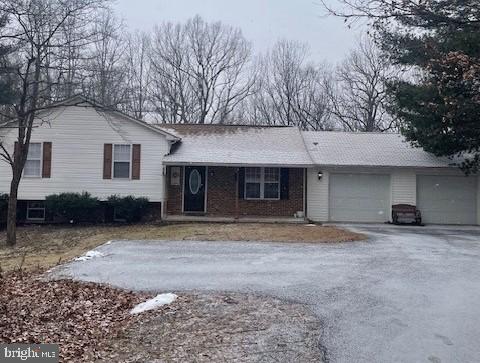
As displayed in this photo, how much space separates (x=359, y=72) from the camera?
116 ft

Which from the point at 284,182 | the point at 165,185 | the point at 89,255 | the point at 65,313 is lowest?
the point at 65,313

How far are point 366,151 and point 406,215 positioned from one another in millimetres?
3594

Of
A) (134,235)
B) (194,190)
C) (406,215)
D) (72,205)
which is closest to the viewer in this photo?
(134,235)

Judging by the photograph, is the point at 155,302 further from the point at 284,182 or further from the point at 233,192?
the point at 284,182

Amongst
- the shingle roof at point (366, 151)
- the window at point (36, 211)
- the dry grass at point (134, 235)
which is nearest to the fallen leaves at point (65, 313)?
the dry grass at point (134, 235)

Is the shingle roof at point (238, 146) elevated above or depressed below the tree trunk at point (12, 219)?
above

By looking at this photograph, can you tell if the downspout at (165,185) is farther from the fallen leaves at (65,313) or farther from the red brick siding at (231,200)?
the fallen leaves at (65,313)

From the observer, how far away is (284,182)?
1875 cm

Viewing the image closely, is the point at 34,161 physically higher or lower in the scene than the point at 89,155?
lower

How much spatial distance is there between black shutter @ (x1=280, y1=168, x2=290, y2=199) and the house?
41 mm

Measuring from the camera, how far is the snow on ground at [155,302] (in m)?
6.04

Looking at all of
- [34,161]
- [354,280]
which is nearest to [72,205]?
[34,161]

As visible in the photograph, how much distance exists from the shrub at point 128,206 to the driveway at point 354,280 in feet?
17.0

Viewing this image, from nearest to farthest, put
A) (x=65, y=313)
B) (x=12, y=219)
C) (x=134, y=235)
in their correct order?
1. (x=65, y=313)
2. (x=134, y=235)
3. (x=12, y=219)
